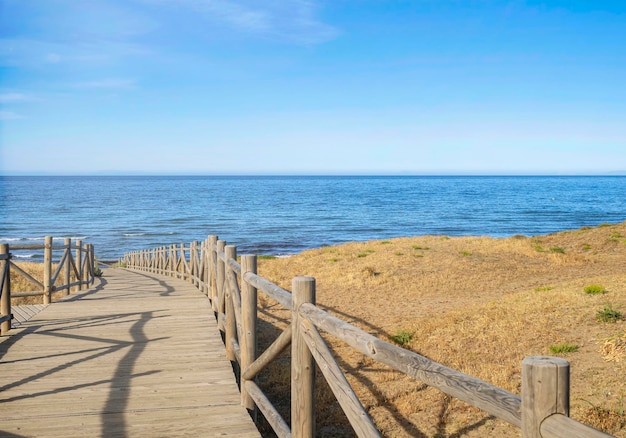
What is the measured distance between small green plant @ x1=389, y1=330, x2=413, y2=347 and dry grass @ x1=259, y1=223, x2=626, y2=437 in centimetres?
10

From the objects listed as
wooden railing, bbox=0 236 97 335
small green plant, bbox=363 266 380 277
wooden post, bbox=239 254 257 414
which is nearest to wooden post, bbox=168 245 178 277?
wooden railing, bbox=0 236 97 335

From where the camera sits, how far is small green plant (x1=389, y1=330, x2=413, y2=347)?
10.1 m

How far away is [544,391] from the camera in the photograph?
176cm

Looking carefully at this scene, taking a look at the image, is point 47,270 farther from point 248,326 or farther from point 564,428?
point 564,428

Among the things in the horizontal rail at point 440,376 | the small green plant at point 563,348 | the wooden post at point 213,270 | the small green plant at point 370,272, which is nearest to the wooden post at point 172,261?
the small green plant at point 370,272

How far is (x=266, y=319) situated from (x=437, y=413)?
6.30m

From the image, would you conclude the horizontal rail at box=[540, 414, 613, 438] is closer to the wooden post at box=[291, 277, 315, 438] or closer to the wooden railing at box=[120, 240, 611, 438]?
the wooden railing at box=[120, 240, 611, 438]

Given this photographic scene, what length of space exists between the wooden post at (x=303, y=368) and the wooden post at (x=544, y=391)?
6.92 feet

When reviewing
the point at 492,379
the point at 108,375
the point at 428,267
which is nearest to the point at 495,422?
the point at 492,379

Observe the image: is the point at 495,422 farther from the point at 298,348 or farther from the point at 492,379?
the point at 298,348

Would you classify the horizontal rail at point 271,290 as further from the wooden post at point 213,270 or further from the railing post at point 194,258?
the railing post at point 194,258

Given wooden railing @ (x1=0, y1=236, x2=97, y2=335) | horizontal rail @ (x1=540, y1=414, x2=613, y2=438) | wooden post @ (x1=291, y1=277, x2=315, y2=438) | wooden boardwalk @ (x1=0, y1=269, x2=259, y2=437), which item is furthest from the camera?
wooden railing @ (x1=0, y1=236, x2=97, y2=335)

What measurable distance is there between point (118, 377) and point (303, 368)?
3.19 m

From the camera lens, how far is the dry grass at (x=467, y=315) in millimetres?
6918
